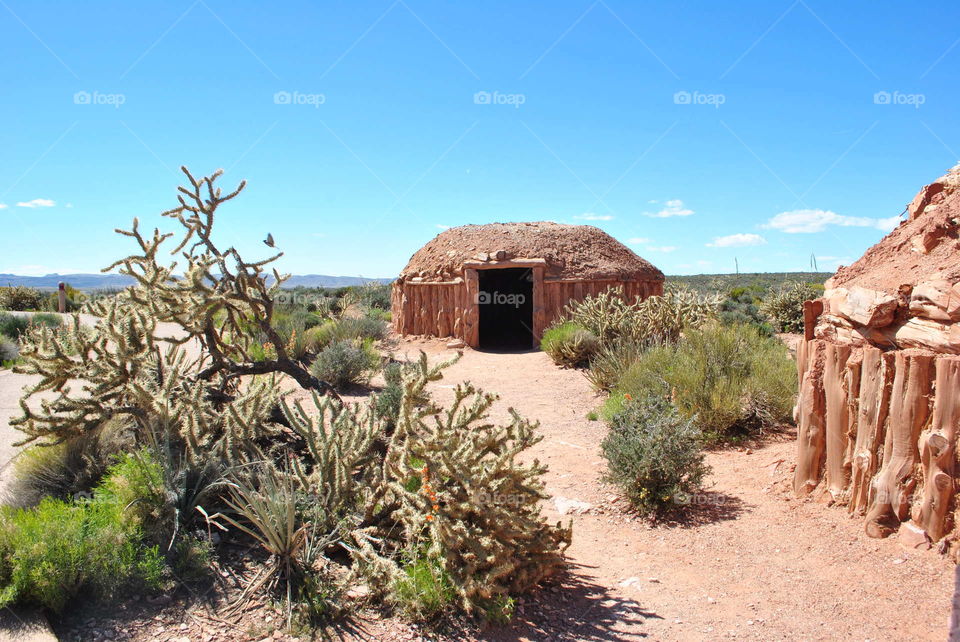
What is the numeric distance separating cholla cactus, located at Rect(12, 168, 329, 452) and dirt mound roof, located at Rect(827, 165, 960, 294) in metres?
4.10

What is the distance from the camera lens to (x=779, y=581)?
354cm

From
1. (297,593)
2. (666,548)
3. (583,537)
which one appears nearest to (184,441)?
(297,593)

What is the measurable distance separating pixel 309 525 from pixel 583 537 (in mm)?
1993

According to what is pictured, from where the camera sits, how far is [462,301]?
562 inches

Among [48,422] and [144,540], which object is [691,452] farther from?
[48,422]

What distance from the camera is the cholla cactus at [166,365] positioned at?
13.3 feet

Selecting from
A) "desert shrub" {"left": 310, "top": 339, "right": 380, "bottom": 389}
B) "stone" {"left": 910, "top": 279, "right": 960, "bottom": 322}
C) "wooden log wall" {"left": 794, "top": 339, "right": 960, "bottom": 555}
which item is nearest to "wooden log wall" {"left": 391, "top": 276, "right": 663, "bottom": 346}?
"desert shrub" {"left": 310, "top": 339, "right": 380, "bottom": 389}

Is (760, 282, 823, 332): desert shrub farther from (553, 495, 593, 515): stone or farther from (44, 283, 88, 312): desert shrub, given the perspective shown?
(44, 283, 88, 312): desert shrub

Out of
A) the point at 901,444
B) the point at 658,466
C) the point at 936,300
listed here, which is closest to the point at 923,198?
the point at 936,300

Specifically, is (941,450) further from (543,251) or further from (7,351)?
(7,351)

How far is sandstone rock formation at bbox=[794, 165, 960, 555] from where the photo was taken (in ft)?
11.2

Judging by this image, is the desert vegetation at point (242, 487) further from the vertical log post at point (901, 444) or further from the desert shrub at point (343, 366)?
the desert shrub at point (343, 366)

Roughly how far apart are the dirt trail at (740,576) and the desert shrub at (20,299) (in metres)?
22.8

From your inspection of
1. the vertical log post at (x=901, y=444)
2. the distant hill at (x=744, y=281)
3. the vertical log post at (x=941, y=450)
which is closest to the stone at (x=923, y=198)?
the vertical log post at (x=901, y=444)
